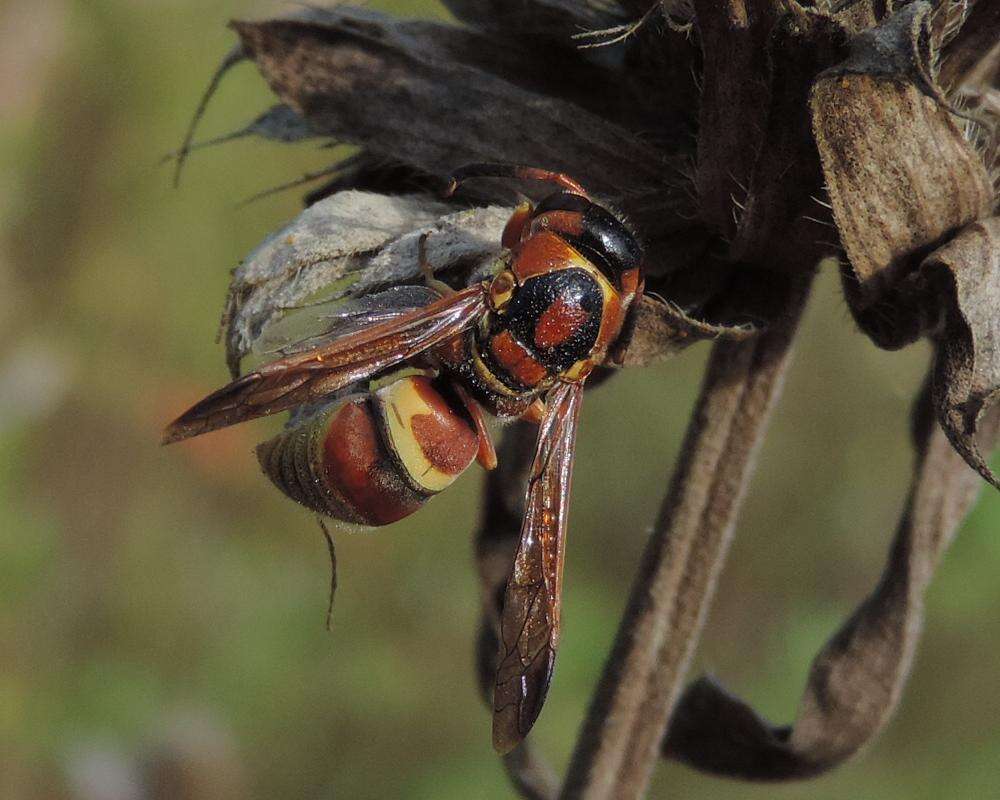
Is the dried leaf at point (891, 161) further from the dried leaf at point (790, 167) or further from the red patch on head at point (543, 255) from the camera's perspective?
the red patch on head at point (543, 255)

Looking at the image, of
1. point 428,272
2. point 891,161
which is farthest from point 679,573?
point 891,161

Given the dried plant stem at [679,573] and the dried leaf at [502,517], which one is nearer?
the dried plant stem at [679,573]

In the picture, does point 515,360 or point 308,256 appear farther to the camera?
point 515,360

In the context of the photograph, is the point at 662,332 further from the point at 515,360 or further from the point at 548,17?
the point at 548,17

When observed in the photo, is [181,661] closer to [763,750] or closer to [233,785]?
[233,785]

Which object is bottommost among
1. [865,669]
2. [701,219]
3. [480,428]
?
[865,669]

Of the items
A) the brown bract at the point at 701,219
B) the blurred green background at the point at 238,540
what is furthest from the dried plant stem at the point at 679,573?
the blurred green background at the point at 238,540
